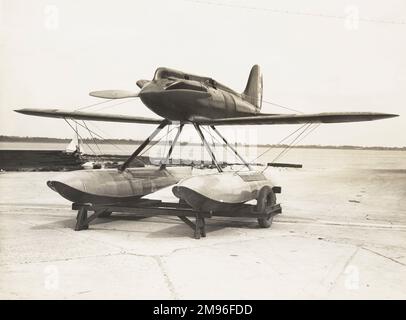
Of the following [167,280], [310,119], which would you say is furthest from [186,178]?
[167,280]

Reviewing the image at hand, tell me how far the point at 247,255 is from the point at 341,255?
1479mm

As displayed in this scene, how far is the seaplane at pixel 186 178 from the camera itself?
315 inches

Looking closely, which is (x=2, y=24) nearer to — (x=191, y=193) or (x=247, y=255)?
(x=191, y=193)

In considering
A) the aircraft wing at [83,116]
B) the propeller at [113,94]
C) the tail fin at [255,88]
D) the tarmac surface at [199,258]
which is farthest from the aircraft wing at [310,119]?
the tail fin at [255,88]

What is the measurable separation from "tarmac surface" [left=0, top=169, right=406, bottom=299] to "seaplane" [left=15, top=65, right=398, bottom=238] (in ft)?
1.41

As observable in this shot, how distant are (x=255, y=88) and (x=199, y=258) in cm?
779

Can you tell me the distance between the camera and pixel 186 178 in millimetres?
8367

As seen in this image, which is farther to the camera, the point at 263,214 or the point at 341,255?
the point at 263,214

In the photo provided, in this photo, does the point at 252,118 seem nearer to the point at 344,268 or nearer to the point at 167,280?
the point at 344,268

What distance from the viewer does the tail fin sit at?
41.4 ft

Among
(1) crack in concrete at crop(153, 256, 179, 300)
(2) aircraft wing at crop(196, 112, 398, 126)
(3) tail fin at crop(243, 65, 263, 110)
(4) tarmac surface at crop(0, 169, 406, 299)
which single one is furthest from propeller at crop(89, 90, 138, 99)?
(1) crack in concrete at crop(153, 256, 179, 300)

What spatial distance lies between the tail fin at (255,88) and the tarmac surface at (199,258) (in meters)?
3.82

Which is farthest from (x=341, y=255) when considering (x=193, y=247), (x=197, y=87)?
(x=197, y=87)
